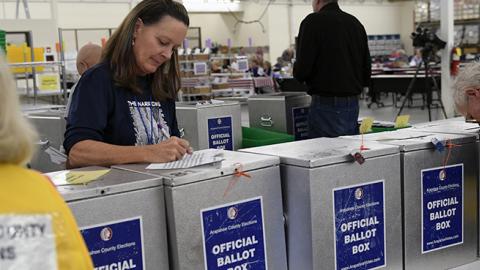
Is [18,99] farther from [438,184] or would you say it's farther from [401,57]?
[401,57]

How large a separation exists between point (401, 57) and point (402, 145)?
19.2 metres

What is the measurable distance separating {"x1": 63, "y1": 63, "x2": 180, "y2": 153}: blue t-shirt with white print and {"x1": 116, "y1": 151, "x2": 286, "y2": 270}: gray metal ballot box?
253 mm

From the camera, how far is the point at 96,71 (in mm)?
1803

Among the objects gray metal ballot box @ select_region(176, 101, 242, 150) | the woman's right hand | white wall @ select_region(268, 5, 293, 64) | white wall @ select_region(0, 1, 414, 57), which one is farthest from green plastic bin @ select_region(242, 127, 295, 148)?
white wall @ select_region(268, 5, 293, 64)

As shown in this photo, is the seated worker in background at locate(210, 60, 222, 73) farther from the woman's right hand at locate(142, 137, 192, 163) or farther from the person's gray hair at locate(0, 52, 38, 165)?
the person's gray hair at locate(0, 52, 38, 165)

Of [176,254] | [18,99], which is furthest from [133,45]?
[18,99]

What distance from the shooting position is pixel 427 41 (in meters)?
8.83

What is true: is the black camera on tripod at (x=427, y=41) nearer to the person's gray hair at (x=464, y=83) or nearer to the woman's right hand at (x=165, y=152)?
the person's gray hair at (x=464, y=83)

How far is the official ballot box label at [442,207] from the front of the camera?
181 cm

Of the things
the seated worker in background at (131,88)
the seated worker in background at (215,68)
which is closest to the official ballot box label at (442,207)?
the seated worker in background at (131,88)

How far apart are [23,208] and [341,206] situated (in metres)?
0.94

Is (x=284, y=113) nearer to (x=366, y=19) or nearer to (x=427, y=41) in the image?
(x=427, y=41)

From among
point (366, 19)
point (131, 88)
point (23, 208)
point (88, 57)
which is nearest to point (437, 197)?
point (131, 88)

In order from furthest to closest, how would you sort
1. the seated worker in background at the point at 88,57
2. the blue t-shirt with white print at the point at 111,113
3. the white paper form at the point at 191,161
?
the seated worker in background at the point at 88,57, the blue t-shirt with white print at the point at 111,113, the white paper form at the point at 191,161
